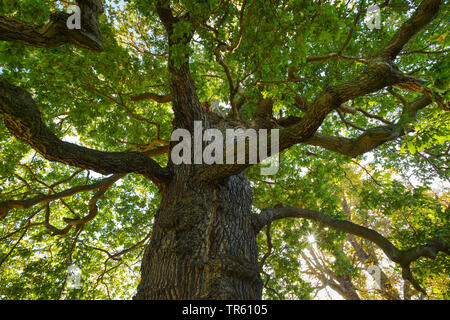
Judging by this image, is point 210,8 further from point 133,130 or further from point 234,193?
point 133,130

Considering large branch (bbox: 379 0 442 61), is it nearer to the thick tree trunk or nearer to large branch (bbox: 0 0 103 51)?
the thick tree trunk

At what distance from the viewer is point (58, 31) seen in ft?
7.96

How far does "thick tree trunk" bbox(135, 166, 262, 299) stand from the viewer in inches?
98.2

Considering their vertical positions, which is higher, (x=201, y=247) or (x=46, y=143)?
(x=46, y=143)

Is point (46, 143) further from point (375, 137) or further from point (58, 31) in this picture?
point (375, 137)

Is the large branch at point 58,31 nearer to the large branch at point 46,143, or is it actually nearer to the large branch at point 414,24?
the large branch at point 46,143

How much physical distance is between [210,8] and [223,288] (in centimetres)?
385

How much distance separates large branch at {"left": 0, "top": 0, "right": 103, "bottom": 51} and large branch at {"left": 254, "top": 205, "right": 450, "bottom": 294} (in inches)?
134

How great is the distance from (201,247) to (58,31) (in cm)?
297

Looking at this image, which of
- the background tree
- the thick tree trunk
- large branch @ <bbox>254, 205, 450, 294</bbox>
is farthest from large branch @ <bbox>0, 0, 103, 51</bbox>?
large branch @ <bbox>254, 205, 450, 294</bbox>

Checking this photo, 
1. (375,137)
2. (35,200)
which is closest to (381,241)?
(375,137)

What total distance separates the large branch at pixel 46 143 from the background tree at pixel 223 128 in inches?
0.6

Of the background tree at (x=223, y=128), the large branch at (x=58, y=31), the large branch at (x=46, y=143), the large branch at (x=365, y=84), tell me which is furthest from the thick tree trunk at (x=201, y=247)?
the large branch at (x=58, y=31)

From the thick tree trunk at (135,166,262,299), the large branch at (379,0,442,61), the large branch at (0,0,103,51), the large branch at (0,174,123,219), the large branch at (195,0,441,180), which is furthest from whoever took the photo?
the large branch at (0,174,123,219)
